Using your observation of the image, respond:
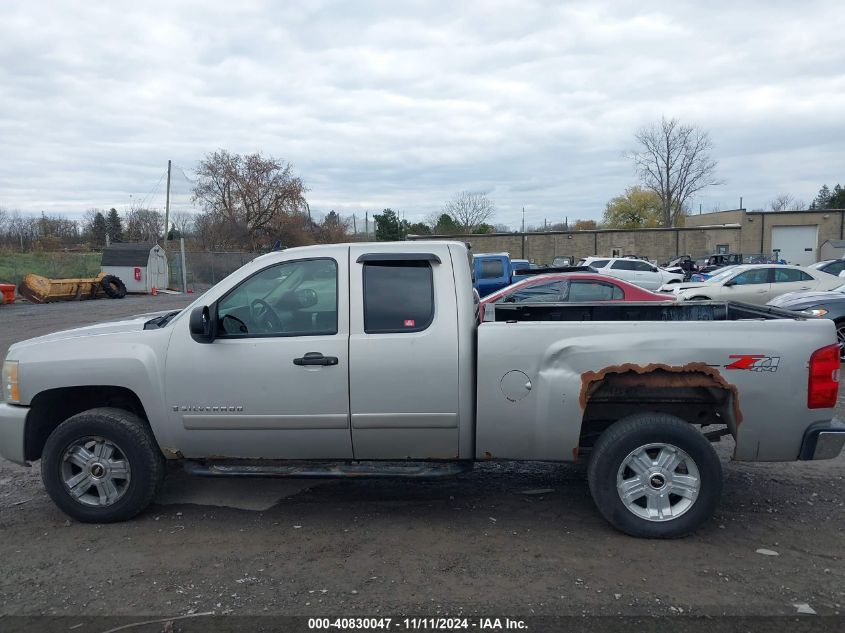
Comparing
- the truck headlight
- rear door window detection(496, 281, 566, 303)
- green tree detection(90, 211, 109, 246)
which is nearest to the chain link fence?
rear door window detection(496, 281, 566, 303)

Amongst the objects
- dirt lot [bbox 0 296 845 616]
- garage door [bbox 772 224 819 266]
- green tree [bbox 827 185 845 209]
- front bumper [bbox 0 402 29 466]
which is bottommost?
dirt lot [bbox 0 296 845 616]

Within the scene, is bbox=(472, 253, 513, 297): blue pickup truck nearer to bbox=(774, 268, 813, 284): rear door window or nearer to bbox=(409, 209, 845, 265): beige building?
bbox=(774, 268, 813, 284): rear door window

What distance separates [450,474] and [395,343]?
95 cm

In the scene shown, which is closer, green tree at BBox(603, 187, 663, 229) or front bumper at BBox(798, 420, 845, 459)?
front bumper at BBox(798, 420, 845, 459)

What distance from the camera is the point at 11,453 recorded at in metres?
5.14

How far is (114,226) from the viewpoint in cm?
8106

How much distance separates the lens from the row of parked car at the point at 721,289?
1125 centimetres

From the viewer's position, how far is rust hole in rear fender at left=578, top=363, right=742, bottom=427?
4.57 meters

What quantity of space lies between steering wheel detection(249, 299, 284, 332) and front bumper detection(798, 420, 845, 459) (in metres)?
3.56

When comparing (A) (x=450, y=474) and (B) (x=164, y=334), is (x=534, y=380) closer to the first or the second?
(A) (x=450, y=474)

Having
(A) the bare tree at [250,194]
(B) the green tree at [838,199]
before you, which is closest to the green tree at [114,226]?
(A) the bare tree at [250,194]

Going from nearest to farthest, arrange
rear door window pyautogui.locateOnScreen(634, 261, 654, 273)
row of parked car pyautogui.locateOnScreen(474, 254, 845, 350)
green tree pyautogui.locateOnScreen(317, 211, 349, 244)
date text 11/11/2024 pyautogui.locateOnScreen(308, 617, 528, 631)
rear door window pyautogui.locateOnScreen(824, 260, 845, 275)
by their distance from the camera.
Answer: date text 11/11/2024 pyautogui.locateOnScreen(308, 617, 528, 631), row of parked car pyautogui.locateOnScreen(474, 254, 845, 350), rear door window pyautogui.locateOnScreen(824, 260, 845, 275), rear door window pyautogui.locateOnScreen(634, 261, 654, 273), green tree pyautogui.locateOnScreen(317, 211, 349, 244)

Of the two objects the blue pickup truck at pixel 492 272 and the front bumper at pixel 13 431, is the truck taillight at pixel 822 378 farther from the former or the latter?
the blue pickup truck at pixel 492 272

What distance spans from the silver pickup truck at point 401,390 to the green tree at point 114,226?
77.3m
